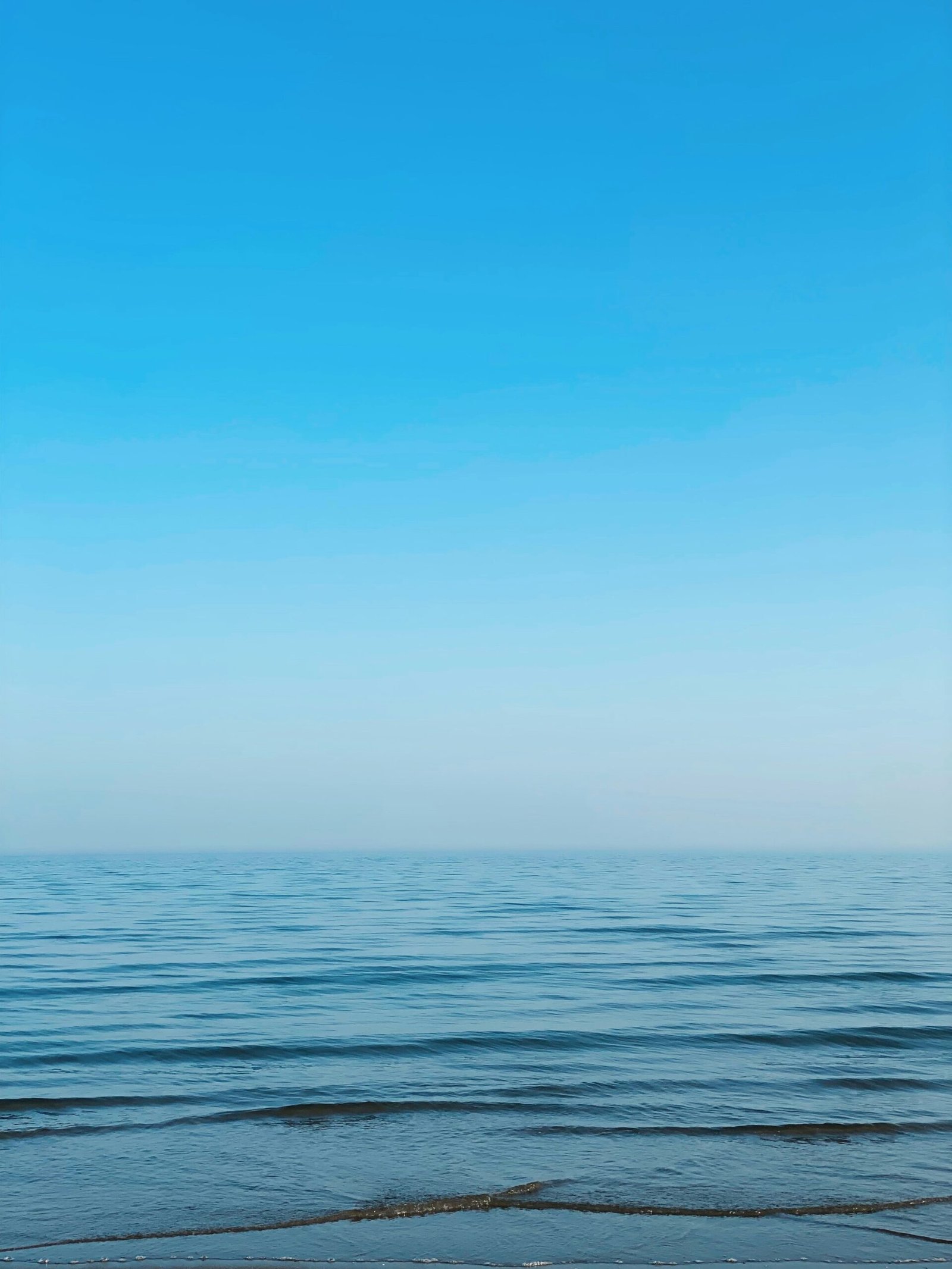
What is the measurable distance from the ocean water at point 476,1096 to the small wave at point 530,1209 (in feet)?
0.11

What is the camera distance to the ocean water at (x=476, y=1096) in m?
7.74

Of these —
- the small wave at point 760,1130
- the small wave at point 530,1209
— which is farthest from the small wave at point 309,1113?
the small wave at point 530,1209

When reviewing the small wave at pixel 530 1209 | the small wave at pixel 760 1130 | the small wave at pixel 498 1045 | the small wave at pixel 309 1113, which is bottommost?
the small wave at pixel 498 1045

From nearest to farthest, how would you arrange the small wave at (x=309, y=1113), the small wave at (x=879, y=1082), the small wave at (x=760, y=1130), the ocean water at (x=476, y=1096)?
the ocean water at (x=476, y=1096)
the small wave at (x=760, y=1130)
the small wave at (x=309, y=1113)
the small wave at (x=879, y=1082)

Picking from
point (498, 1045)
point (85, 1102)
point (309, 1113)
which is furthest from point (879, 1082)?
point (85, 1102)

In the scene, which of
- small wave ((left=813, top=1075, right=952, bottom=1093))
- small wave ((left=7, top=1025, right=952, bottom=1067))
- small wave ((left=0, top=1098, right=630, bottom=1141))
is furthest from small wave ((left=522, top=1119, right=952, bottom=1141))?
small wave ((left=7, top=1025, right=952, bottom=1067))

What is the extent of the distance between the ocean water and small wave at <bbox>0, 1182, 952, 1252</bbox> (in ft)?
0.11

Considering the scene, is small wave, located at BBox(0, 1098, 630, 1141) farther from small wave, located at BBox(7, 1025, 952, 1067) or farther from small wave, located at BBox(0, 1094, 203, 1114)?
small wave, located at BBox(7, 1025, 952, 1067)

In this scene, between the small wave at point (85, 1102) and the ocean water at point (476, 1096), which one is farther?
the small wave at point (85, 1102)

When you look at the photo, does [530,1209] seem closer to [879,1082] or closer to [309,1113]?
[309,1113]

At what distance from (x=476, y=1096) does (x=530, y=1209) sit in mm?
4135

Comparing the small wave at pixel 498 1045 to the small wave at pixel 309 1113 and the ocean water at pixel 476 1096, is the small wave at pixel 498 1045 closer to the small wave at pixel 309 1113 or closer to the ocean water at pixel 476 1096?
the ocean water at pixel 476 1096

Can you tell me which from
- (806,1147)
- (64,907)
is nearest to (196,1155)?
(806,1147)

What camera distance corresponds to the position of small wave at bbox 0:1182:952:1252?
7.84 meters
